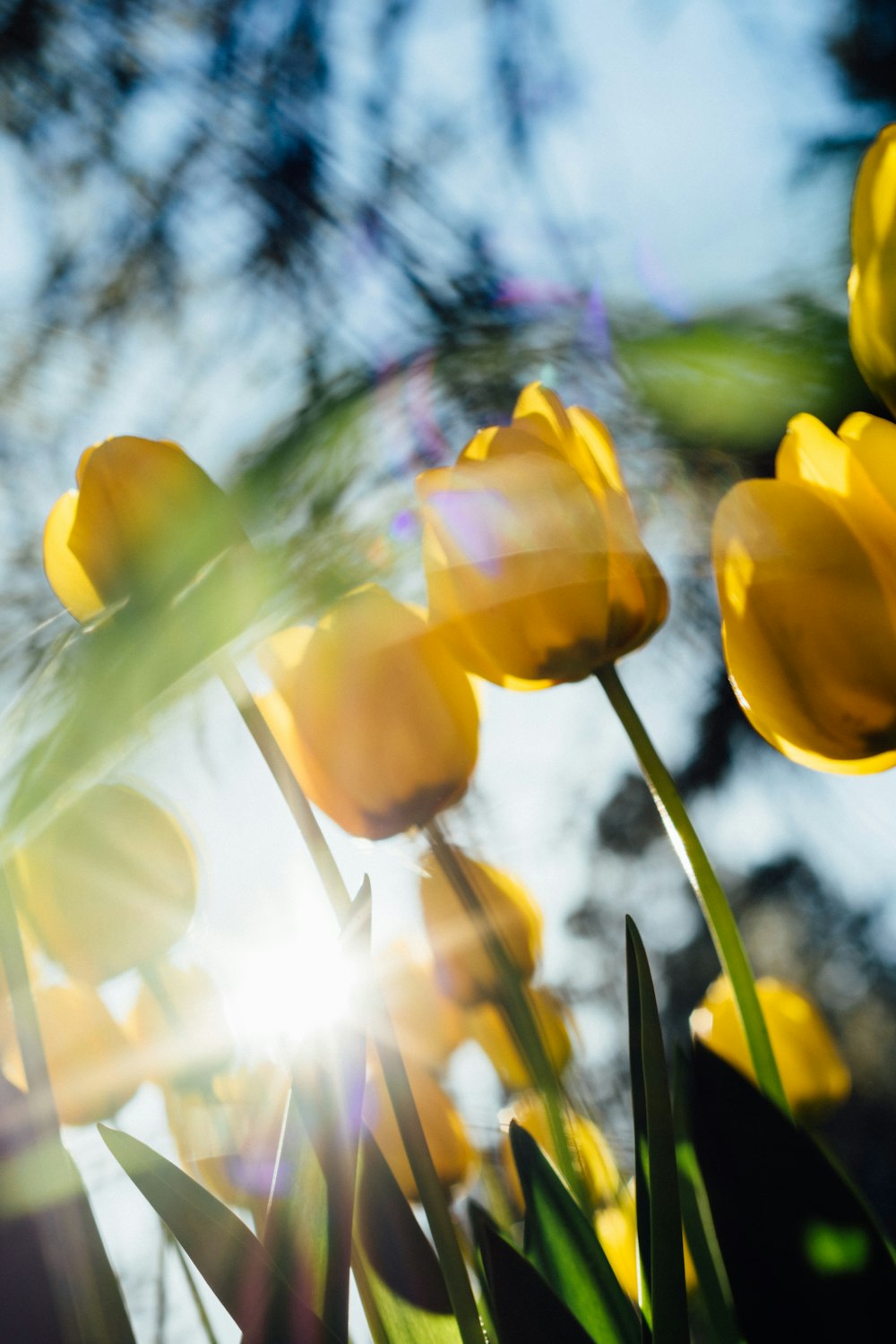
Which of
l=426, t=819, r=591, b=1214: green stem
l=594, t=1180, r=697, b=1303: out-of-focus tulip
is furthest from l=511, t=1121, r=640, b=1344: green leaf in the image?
l=594, t=1180, r=697, b=1303: out-of-focus tulip

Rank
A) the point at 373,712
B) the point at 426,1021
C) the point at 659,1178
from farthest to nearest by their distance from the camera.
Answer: the point at 426,1021 → the point at 373,712 → the point at 659,1178

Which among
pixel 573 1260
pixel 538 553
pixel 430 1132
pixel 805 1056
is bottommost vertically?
pixel 805 1056

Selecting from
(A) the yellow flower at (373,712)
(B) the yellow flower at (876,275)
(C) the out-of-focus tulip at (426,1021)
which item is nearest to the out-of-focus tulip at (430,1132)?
(C) the out-of-focus tulip at (426,1021)

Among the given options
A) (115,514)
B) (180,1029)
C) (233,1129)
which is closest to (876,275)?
(115,514)

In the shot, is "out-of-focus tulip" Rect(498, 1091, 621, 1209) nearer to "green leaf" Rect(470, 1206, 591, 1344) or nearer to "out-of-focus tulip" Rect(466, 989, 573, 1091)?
"out-of-focus tulip" Rect(466, 989, 573, 1091)

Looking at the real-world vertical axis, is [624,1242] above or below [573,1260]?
below

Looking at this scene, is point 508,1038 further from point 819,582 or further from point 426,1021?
point 819,582

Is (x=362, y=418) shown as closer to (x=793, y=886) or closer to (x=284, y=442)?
(x=284, y=442)
